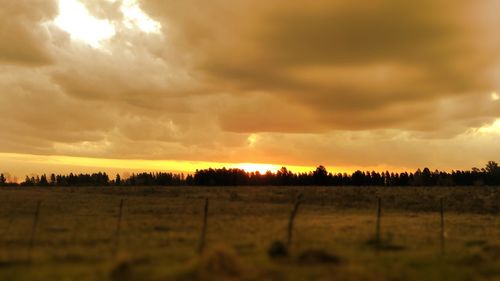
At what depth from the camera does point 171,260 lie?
18.1m

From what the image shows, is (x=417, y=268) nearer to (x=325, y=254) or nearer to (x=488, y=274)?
(x=488, y=274)

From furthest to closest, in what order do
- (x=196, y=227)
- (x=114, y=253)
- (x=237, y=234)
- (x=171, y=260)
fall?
(x=196, y=227), (x=237, y=234), (x=114, y=253), (x=171, y=260)

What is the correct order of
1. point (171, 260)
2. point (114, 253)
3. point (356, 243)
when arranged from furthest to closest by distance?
1. point (356, 243)
2. point (114, 253)
3. point (171, 260)

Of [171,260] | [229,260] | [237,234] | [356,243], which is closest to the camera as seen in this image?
[229,260]

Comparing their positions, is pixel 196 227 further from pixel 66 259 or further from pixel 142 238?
pixel 66 259

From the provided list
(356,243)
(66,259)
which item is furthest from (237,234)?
(66,259)

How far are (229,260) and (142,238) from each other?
458 inches

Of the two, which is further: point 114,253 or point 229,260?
point 114,253

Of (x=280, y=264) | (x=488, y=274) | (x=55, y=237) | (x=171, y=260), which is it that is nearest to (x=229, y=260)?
(x=280, y=264)

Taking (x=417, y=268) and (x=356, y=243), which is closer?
(x=417, y=268)

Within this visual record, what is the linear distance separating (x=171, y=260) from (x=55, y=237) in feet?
34.1

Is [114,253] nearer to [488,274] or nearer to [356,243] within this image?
[356,243]

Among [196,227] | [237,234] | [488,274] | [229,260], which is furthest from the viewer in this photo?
[196,227]

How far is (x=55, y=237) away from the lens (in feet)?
83.1
